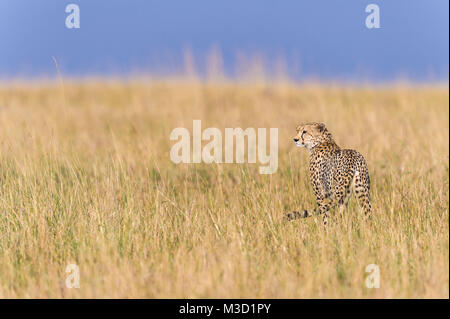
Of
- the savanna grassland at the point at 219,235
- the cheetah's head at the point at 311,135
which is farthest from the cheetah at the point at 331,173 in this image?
the savanna grassland at the point at 219,235

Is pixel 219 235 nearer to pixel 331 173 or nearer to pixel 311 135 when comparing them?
pixel 331 173

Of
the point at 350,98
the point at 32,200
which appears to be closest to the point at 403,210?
the point at 32,200

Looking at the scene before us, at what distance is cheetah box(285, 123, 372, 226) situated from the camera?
4.33m

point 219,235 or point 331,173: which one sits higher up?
point 331,173

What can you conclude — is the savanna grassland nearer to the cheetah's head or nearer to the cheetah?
the cheetah

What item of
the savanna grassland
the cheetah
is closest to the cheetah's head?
the cheetah

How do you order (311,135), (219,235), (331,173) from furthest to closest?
(311,135) → (331,173) → (219,235)

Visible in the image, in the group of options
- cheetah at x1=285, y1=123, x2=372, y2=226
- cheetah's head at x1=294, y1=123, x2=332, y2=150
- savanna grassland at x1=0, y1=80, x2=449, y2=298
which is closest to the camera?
savanna grassland at x1=0, y1=80, x2=449, y2=298

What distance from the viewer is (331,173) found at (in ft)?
14.4

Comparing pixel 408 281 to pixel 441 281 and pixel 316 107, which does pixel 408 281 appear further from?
pixel 316 107

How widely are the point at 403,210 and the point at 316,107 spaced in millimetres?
5401

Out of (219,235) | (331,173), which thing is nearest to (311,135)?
(331,173)

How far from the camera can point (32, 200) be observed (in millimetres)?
4664

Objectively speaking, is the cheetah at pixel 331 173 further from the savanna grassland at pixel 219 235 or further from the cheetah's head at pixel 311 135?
the savanna grassland at pixel 219 235
